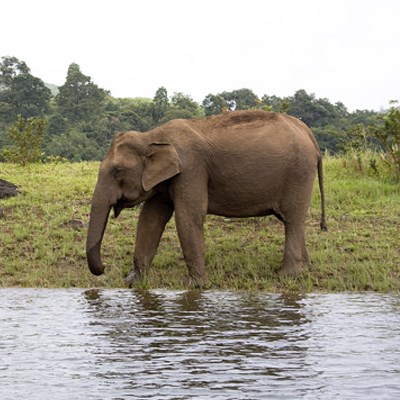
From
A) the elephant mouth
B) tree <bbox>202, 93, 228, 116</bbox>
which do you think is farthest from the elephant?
tree <bbox>202, 93, 228, 116</bbox>

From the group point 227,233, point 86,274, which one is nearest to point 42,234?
point 86,274

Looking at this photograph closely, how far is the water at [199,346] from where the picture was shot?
19.4 ft

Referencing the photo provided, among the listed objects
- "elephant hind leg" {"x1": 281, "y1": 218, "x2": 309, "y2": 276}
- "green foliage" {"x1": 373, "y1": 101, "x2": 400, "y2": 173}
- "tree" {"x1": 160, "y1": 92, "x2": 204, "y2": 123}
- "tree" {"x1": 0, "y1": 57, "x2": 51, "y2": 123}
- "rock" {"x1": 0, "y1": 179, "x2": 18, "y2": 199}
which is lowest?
"elephant hind leg" {"x1": 281, "y1": 218, "x2": 309, "y2": 276}

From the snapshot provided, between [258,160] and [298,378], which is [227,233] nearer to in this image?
[258,160]

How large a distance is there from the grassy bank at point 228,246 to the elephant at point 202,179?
0.37 meters

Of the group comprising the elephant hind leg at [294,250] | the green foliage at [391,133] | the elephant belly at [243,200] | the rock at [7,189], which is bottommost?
the elephant hind leg at [294,250]

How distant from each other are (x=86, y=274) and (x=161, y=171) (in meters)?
1.73

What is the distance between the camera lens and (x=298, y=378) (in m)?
6.18

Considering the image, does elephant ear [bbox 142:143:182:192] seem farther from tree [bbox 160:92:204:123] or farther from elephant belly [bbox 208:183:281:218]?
tree [bbox 160:92:204:123]

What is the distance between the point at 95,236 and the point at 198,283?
4.50 ft

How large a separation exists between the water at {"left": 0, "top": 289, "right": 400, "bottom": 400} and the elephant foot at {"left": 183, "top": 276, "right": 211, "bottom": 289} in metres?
0.80

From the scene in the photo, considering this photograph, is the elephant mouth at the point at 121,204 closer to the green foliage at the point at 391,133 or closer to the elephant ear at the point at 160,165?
the elephant ear at the point at 160,165

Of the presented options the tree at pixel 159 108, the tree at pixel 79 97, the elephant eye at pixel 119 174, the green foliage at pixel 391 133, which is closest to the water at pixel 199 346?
the elephant eye at pixel 119 174

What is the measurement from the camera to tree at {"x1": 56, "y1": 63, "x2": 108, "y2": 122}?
198 feet
